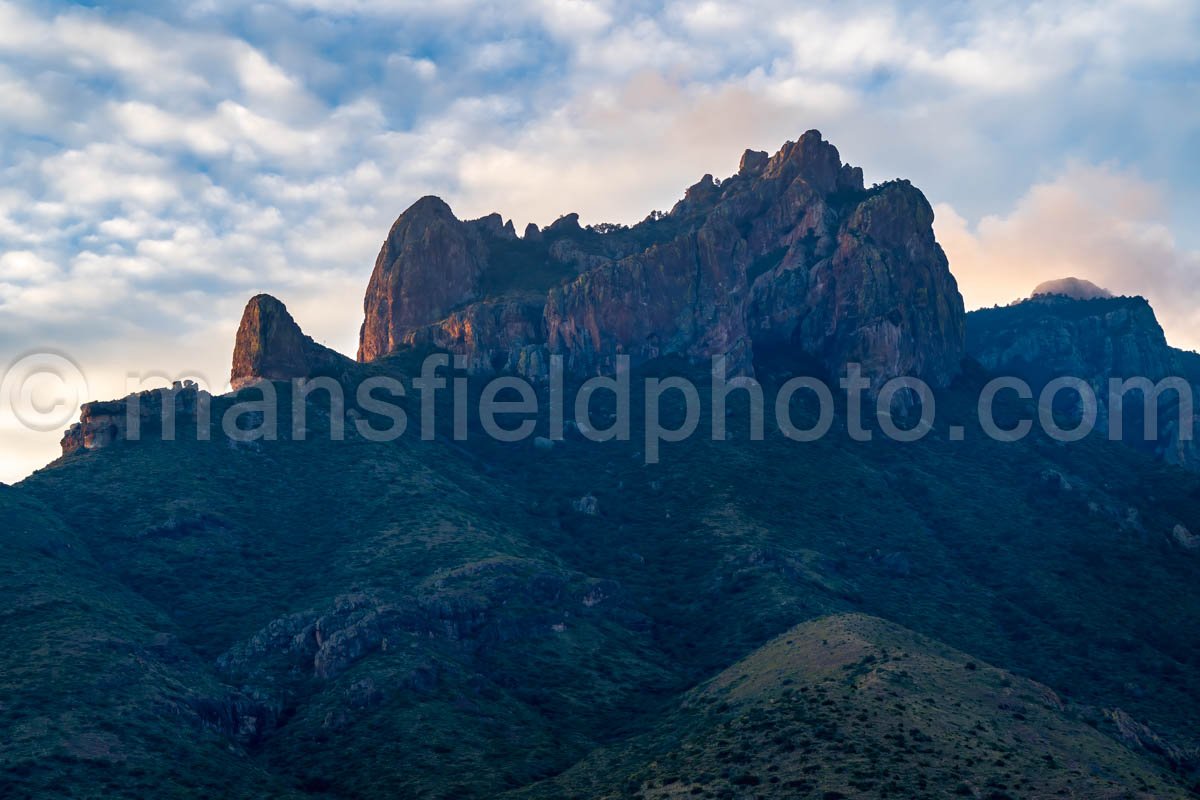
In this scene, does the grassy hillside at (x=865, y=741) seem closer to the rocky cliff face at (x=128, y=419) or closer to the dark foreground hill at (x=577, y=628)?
the dark foreground hill at (x=577, y=628)

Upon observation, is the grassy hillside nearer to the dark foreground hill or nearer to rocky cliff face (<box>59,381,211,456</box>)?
the dark foreground hill

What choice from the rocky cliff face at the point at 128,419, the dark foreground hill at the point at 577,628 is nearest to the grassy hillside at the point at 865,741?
the dark foreground hill at the point at 577,628

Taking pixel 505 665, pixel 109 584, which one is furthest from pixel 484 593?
pixel 109 584

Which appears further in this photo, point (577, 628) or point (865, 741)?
point (577, 628)

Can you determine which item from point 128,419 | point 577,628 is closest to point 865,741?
point 577,628

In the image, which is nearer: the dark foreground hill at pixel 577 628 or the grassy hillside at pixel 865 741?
the grassy hillside at pixel 865 741

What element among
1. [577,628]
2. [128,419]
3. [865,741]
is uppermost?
[128,419]

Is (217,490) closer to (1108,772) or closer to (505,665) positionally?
(505,665)

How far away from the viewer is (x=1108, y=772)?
93.8m

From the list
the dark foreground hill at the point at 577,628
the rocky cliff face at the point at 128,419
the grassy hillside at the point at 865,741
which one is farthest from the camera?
the rocky cliff face at the point at 128,419

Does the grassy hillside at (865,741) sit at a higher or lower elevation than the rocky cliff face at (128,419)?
lower

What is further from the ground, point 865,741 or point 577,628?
point 577,628

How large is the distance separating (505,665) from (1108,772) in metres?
63.4

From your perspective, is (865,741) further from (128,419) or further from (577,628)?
(128,419)
